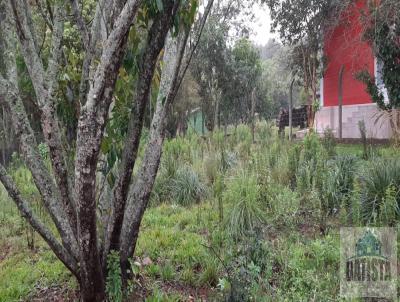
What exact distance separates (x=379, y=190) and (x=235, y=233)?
5.93 feet

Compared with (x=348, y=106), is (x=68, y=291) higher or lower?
lower

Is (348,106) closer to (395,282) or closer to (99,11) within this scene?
(395,282)

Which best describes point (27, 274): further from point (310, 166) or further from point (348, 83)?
point (348, 83)

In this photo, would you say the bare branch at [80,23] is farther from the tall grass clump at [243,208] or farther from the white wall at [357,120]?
the white wall at [357,120]

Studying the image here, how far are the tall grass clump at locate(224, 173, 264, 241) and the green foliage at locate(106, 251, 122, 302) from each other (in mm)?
1660

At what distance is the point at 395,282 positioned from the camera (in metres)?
3.02

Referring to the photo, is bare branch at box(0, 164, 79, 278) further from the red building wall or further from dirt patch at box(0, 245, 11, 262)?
the red building wall

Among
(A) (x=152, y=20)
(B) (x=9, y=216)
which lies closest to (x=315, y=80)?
(B) (x=9, y=216)

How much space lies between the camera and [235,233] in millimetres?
4156

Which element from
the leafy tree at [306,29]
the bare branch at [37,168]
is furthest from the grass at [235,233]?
the leafy tree at [306,29]

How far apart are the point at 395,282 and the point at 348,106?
11507 millimetres

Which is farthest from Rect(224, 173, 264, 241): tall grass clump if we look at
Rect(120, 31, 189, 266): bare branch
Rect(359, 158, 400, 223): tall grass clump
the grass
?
Rect(120, 31, 189, 266): bare branch

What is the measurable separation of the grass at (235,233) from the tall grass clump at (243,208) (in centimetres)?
1

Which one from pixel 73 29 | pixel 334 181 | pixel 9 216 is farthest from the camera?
pixel 73 29
